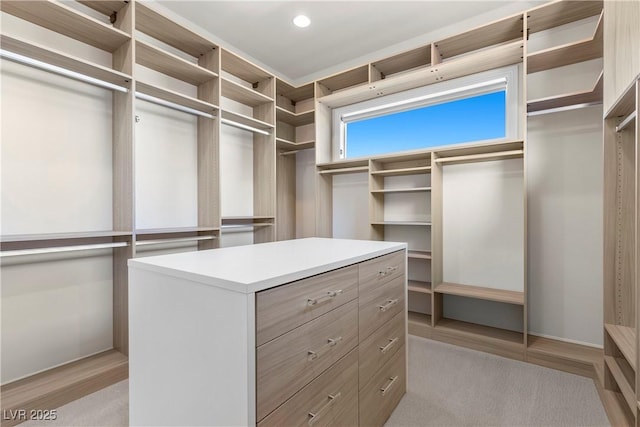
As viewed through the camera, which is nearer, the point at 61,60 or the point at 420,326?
the point at 61,60

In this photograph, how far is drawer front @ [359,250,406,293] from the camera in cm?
142

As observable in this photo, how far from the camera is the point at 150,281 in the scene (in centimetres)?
113

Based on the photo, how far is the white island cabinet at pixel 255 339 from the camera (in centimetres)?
86

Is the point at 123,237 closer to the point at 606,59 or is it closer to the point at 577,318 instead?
the point at 606,59

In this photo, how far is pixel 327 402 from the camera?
1148mm

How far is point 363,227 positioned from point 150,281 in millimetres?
2620

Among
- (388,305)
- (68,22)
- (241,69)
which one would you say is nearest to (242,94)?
(241,69)

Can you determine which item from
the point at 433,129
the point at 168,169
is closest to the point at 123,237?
the point at 168,169

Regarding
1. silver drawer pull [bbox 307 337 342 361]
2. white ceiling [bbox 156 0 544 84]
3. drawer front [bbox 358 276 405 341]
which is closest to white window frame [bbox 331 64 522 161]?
white ceiling [bbox 156 0 544 84]

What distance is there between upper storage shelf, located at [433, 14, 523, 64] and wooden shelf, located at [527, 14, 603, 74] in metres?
0.31

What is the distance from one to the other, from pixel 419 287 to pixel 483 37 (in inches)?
89.5

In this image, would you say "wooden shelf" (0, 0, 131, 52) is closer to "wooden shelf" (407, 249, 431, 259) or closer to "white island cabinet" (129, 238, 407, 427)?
"white island cabinet" (129, 238, 407, 427)

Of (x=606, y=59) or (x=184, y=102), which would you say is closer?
(x=606, y=59)

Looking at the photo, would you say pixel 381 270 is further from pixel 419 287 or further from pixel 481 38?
pixel 481 38
